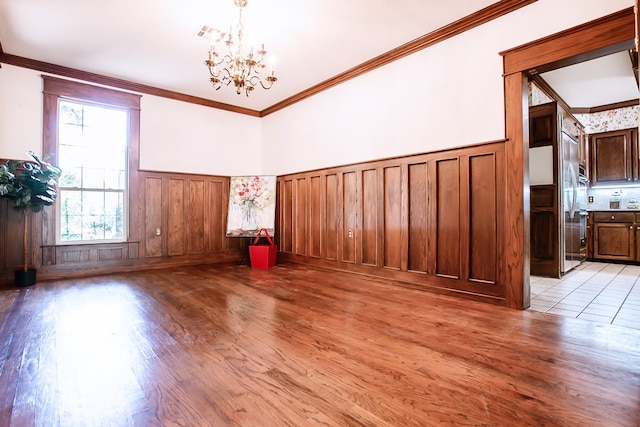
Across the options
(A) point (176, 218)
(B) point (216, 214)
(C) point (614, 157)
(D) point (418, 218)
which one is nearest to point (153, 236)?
(A) point (176, 218)

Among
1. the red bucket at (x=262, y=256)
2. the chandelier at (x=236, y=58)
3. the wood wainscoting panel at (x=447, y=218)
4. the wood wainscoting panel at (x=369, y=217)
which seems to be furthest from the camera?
the red bucket at (x=262, y=256)

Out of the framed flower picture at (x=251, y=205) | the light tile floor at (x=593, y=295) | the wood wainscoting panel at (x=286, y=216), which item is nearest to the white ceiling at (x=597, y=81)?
the light tile floor at (x=593, y=295)

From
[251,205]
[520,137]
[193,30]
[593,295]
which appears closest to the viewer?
[520,137]

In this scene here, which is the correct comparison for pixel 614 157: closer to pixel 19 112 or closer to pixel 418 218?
pixel 418 218

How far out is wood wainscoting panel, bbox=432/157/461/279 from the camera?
11.8ft

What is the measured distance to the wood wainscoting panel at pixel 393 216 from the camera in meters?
4.18

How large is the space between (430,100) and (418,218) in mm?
1468

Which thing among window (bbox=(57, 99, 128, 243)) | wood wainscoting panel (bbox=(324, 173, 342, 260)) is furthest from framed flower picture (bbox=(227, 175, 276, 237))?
window (bbox=(57, 99, 128, 243))

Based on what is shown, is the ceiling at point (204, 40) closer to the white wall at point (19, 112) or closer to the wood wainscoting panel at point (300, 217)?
the white wall at point (19, 112)

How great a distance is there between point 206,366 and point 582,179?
7.01 metres

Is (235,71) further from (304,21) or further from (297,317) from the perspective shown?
(297,317)

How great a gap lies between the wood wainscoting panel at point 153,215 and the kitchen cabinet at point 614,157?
8798mm

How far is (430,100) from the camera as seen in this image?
3.88m

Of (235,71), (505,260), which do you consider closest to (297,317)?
(505,260)
